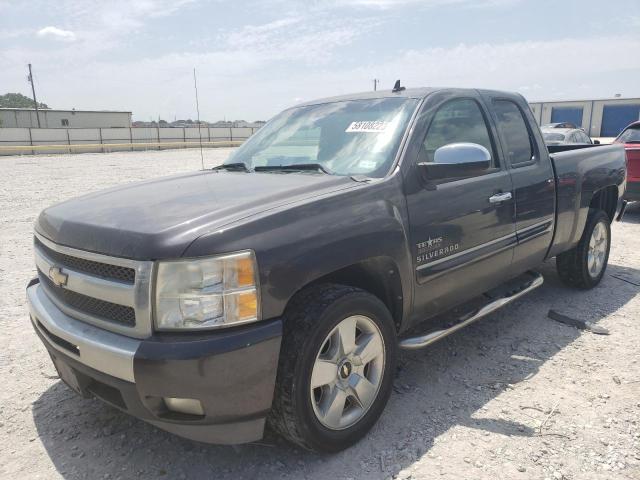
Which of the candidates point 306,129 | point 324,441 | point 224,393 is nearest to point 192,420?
point 224,393

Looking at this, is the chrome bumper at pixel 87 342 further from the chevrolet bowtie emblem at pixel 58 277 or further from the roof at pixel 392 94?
the roof at pixel 392 94

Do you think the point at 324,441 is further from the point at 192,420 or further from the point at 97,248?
the point at 97,248

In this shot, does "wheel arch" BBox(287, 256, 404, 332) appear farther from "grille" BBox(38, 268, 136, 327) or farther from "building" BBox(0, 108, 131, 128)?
"building" BBox(0, 108, 131, 128)

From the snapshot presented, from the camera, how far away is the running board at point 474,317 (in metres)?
3.02

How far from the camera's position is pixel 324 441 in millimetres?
2551

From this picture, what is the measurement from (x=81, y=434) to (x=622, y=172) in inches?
215

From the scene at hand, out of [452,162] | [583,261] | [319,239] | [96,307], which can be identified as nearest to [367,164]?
[452,162]

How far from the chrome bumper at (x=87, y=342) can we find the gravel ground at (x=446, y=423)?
0.61 meters

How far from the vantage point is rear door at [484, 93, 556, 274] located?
12.8 ft

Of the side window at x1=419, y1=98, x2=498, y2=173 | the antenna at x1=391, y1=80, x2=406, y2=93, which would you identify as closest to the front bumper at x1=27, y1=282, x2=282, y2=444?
the side window at x1=419, y1=98, x2=498, y2=173

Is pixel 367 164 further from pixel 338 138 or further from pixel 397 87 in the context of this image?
pixel 397 87

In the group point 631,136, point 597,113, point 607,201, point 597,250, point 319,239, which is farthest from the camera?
point 597,113

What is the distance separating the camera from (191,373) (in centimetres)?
212

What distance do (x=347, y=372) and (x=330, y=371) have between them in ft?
0.41
